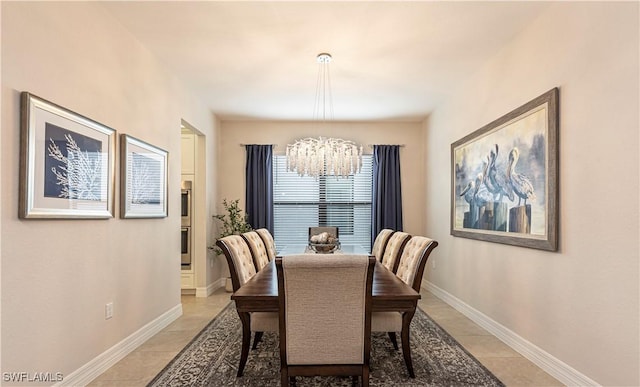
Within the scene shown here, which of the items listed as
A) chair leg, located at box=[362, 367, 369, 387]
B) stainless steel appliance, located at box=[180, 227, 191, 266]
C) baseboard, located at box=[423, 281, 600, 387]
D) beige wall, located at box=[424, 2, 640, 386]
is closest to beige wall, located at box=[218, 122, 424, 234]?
stainless steel appliance, located at box=[180, 227, 191, 266]

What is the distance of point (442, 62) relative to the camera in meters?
3.79

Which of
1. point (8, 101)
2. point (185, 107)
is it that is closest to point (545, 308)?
point (8, 101)

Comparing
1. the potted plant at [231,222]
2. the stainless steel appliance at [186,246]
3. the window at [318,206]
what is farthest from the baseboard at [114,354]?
the window at [318,206]

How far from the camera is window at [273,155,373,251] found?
6.36 meters

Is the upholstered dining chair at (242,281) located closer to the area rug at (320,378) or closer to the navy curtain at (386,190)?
the area rug at (320,378)

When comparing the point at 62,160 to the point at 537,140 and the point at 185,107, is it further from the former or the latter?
the point at 537,140

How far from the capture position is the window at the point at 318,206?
6363 mm

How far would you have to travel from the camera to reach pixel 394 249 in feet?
11.6

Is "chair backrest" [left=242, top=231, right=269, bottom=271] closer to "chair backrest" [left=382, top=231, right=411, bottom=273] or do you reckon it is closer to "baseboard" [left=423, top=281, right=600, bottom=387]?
"chair backrest" [left=382, top=231, right=411, bottom=273]

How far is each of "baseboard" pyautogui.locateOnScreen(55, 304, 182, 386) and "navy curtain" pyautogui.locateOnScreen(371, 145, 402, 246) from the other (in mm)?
3458

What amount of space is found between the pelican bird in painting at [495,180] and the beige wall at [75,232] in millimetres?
3258

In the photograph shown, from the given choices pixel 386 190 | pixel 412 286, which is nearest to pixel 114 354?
pixel 412 286

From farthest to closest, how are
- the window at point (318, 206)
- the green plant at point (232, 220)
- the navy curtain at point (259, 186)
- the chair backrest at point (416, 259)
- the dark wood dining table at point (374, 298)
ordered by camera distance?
the window at point (318, 206), the navy curtain at point (259, 186), the green plant at point (232, 220), the chair backrest at point (416, 259), the dark wood dining table at point (374, 298)

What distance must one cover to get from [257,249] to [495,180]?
237cm
